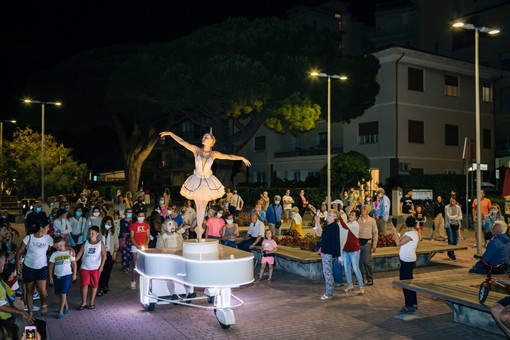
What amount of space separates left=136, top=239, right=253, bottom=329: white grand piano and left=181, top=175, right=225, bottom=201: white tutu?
974 mm

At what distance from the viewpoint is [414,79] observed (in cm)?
3494

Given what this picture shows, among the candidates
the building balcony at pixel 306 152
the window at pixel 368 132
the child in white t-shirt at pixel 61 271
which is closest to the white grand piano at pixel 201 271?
the child in white t-shirt at pixel 61 271

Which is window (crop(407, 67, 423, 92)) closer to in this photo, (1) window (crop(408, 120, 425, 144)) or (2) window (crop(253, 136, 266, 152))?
(1) window (crop(408, 120, 425, 144))

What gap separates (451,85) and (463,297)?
107ft

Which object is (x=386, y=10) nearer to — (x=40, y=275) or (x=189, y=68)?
(x=189, y=68)

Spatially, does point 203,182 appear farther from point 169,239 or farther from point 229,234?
point 229,234

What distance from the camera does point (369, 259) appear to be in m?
11.5

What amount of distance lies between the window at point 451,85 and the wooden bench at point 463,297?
30.4m

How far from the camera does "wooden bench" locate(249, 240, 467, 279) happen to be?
12.4 m

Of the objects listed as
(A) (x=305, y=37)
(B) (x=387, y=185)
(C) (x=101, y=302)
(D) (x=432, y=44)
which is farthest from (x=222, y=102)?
(D) (x=432, y=44)

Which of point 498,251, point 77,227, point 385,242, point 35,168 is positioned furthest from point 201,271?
point 35,168

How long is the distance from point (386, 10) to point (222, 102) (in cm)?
3668

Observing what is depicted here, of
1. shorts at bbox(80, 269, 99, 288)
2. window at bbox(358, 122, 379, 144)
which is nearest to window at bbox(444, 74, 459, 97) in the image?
window at bbox(358, 122, 379, 144)

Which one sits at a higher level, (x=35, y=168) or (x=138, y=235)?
(x=35, y=168)
